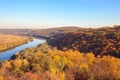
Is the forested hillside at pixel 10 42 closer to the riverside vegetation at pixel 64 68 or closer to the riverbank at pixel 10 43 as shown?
the riverbank at pixel 10 43

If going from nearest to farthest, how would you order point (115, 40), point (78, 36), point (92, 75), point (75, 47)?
point (92, 75)
point (115, 40)
point (75, 47)
point (78, 36)

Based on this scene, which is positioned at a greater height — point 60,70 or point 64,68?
point 60,70

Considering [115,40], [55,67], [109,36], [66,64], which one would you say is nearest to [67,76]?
[55,67]

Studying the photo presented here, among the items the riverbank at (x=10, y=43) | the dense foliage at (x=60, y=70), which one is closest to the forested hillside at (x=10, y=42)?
the riverbank at (x=10, y=43)

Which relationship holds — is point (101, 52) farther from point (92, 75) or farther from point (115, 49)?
point (92, 75)

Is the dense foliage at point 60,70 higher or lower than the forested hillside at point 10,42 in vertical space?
higher

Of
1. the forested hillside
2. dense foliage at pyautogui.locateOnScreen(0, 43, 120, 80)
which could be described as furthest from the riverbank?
dense foliage at pyautogui.locateOnScreen(0, 43, 120, 80)

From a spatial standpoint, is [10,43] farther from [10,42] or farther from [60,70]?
[60,70]

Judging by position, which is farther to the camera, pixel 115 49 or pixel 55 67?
pixel 115 49

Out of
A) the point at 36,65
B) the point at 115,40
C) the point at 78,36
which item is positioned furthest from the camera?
the point at 78,36

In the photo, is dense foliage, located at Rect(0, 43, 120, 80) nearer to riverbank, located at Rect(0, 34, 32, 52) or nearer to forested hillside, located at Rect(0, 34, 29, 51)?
riverbank, located at Rect(0, 34, 32, 52)

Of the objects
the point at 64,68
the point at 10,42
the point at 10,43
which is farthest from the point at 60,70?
the point at 10,42
